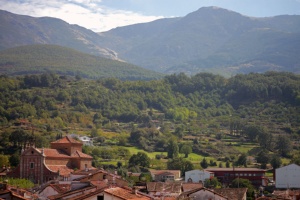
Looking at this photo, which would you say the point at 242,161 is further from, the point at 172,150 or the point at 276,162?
the point at 172,150

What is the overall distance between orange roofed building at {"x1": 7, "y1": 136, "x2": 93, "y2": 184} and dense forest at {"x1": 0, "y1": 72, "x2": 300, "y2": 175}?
26.9 ft

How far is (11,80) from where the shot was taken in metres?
168

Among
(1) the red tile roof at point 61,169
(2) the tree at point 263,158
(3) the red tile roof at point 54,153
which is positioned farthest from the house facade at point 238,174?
(1) the red tile roof at point 61,169

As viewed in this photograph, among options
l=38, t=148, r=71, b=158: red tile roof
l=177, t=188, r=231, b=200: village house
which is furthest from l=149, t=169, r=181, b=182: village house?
l=177, t=188, r=231, b=200: village house

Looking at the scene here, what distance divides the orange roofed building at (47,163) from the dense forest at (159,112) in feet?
26.9

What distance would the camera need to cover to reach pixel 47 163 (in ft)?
271

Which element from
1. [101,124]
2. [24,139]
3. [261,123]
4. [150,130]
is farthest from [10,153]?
[261,123]

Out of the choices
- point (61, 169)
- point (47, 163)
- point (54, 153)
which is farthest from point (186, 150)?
point (47, 163)

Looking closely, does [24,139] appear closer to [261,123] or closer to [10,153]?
[10,153]

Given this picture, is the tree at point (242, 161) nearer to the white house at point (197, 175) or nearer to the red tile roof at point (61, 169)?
the white house at point (197, 175)

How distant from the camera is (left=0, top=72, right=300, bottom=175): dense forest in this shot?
390 feet

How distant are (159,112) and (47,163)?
91.0 meters

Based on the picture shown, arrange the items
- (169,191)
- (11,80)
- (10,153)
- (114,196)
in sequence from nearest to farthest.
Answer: (114,196) → (169,191) → (10,153) → (11,80)

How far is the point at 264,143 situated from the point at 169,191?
236 ft
